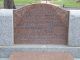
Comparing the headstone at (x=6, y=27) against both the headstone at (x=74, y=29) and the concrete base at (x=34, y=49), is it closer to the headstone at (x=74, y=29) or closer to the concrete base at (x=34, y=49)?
the concrete base at (x=34, y=49)

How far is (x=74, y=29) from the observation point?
290 inches

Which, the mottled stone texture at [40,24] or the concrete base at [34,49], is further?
the mottled stone texture at [40,24]

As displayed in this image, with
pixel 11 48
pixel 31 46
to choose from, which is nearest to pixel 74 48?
pixel 31 46

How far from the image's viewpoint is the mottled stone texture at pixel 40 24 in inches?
294

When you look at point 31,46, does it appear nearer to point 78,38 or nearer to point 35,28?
point 35,28

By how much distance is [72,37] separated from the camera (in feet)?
24.3

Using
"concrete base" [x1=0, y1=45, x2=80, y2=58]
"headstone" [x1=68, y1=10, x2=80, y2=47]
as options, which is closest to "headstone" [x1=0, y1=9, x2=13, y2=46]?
"concrete base" [x1=0, y1=45, x2=80, y2=58]

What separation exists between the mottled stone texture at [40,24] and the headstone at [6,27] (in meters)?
0.19

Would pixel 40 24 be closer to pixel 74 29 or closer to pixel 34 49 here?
pixel 34 49

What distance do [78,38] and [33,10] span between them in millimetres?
1293

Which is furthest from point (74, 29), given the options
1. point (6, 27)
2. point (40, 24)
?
point (6, 27)

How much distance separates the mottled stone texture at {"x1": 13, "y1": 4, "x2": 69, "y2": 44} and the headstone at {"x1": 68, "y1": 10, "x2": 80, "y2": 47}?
16cm

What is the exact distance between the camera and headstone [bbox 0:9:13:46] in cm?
723

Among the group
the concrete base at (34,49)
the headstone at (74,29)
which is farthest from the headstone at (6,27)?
the headstone at (74,29)
